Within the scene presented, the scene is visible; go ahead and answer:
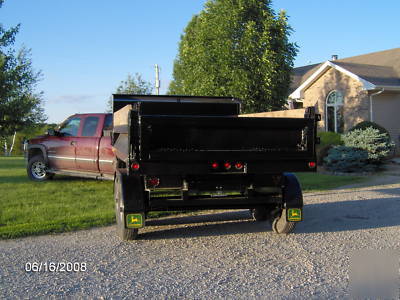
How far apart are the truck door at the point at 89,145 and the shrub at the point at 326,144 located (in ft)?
32.4

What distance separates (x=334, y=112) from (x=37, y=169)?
14843 millimetres

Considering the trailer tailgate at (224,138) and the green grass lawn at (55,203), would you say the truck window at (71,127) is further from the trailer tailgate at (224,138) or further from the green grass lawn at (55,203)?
the trailer tailgate at (224,138)

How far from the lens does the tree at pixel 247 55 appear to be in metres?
14.4

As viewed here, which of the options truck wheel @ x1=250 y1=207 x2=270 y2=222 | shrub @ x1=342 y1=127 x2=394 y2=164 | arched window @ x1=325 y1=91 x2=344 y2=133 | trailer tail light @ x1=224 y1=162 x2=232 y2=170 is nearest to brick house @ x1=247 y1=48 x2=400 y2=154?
arched window @ x1=325 y1=91 x2=344 y2=133

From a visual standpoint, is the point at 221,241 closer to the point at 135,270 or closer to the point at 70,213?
the point at 135,270

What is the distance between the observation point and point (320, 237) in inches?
267

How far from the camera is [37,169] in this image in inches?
515

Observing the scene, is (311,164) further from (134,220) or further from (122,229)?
(122,229)

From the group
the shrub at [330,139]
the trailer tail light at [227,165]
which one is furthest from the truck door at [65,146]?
the shrub at [330,139]

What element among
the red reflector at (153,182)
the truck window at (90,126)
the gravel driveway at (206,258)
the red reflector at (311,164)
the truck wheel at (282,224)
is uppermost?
the truck window at (90,126)

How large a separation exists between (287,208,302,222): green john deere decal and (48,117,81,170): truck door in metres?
7.14

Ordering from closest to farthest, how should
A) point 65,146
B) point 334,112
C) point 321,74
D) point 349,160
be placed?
point 65,146 → point 349,160 → point 334,112 → point 321,74

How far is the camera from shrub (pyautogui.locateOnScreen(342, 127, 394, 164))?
16266mm

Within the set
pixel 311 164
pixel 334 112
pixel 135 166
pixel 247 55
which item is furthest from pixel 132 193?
pixel 334 112
